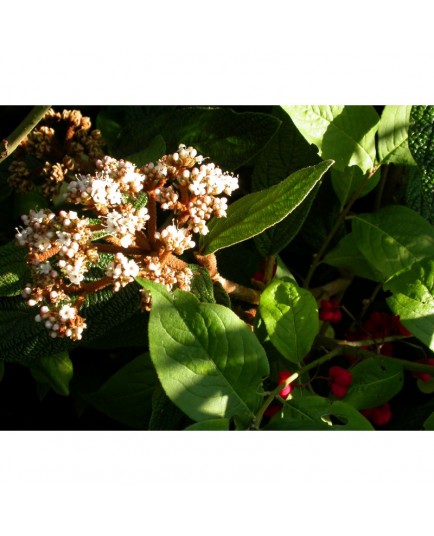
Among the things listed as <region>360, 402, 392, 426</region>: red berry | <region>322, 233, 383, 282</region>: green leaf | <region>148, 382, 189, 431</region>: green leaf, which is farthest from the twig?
<region>360, 402, 392, 426</region>: red berry

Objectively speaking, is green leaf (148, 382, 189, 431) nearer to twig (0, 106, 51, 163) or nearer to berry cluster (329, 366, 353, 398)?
berry cluster (329, 366, 353, 398)

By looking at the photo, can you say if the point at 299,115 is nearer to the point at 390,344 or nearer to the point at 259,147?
the point at 259,147

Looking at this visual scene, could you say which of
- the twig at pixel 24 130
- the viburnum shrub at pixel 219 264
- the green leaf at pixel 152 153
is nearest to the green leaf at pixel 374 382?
the viburnum shrub at pixel 219 264

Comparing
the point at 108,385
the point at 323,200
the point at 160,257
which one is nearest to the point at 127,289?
the point at 160,257

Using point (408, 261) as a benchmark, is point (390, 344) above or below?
below

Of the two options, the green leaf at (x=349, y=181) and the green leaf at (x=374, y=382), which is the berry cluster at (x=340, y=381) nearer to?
the green leaf at (x=374, y=382)

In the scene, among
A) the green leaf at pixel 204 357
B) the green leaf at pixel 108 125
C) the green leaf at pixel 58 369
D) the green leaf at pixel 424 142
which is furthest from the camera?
the green leaf at pixel 108 125
